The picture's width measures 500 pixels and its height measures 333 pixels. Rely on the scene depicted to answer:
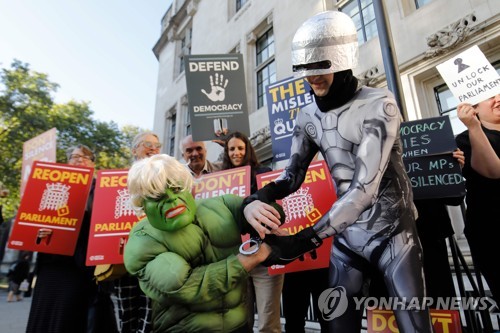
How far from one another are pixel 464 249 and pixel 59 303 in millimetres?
5189

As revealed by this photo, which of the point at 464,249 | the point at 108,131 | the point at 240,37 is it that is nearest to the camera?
the point at 464,249

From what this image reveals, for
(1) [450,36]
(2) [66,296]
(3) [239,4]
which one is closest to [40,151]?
(2) [66,296]

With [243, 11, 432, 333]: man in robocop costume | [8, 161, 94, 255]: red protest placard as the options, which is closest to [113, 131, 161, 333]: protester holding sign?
[8, 161, 94, 255]: red protest placard

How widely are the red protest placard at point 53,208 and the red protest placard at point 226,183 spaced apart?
113 centimetres

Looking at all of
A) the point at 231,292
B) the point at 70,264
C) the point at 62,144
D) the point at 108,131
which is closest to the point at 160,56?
the point at 108,131

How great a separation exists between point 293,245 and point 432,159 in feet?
5.42

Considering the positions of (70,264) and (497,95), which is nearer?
(497,95)

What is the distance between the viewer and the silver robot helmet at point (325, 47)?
4.82 feet

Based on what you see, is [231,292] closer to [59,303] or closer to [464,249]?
[59,303]

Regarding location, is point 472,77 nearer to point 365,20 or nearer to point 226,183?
point 226,183

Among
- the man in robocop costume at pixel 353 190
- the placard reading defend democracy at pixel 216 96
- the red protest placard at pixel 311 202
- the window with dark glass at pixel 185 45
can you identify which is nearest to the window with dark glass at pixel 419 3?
the placard reading defend democracy at pixel 216 96

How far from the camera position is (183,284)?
1.33 m

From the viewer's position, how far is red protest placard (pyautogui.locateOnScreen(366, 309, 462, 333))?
1632mm

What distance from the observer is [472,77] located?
2238mm
